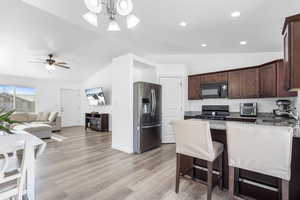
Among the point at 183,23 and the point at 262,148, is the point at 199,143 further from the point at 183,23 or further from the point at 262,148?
the point at 183,23

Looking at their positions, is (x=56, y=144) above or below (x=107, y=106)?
below

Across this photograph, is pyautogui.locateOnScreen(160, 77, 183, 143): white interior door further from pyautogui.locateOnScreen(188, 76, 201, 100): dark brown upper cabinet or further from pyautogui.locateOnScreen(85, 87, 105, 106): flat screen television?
pyautogui.locateOnScreen(85, 87, 105, 106): flat screen television

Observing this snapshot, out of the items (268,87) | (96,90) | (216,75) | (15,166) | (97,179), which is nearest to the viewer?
(15,166)

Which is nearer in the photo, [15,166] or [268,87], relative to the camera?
[15,166]

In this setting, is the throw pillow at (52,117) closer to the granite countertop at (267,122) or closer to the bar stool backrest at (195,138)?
the granite countertop at (267,122)

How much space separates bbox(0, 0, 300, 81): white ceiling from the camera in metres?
2.21

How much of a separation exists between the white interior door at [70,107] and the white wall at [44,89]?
25 centimetres

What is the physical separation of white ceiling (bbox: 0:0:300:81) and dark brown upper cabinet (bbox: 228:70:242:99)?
67 centimetres

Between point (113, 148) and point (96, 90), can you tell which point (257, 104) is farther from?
point (96, 90)

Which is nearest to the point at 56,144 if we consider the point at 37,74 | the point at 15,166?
the point at 15,166

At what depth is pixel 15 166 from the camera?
1.57 meters

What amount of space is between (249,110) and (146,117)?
263cm

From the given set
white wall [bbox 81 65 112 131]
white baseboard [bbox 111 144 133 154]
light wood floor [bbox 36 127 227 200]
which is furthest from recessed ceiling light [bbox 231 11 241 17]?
white wall [bbox 81 65 112 131]

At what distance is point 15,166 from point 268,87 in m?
4.70
